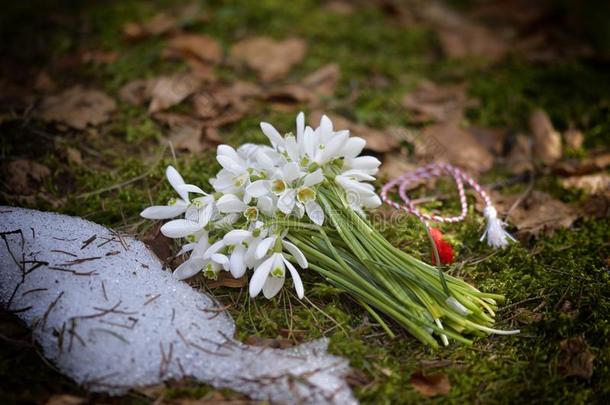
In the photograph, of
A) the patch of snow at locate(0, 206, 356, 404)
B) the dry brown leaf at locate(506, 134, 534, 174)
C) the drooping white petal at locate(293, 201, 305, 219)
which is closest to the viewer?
the patch of snow at locate(0, 206, 356, 404)

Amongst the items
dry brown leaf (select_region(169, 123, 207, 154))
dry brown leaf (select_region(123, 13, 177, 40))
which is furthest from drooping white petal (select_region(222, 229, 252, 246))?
dry brown leaf (select_region(123, 13, 177, 40))

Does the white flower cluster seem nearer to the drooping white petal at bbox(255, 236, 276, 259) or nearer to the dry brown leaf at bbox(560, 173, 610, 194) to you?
the drooping white petal at bbox(255, 236, 276, 259)

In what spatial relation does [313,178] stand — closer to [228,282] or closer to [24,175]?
[228,282]

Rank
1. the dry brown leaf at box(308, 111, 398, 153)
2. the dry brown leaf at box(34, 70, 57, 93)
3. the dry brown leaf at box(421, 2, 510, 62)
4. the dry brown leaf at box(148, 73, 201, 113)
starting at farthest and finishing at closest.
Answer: the dry brown leaf at box(421, 2, 510, 62) < the dry brown leaf at box(34, 70, 57, 93) < the dry brown leaf at box(148, 73, 201, 113) < the dry brown leaf at box(308, 111, 398, 153)

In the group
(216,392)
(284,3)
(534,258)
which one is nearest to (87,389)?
(216,392)

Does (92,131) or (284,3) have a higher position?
(284,3)

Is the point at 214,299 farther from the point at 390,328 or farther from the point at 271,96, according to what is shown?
the point at 271,96
